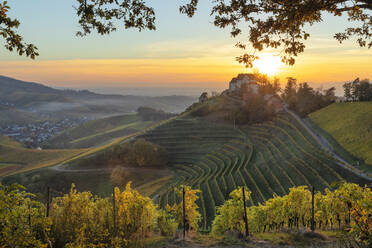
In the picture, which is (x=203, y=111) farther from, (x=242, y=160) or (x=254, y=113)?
(x=242, y=160)

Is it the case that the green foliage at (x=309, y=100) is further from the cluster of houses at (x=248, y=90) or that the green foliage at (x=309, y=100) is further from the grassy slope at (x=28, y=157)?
the grassy slope at (x=28, y=157)

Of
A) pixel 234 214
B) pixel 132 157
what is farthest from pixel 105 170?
pixel 234 214

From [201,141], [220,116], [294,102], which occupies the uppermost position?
[294,102]

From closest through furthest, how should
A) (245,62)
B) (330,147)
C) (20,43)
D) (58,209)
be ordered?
(20,43)
(245,62)
(58,209)
(330,147)

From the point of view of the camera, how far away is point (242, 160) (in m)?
67.2

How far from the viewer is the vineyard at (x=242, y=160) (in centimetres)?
4819

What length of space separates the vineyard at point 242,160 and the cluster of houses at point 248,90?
14.4 meters

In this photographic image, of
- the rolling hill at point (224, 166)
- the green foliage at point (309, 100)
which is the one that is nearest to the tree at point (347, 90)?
the green foliage at point (309, 100)

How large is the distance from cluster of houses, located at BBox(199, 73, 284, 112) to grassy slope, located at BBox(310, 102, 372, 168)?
22.4 metres

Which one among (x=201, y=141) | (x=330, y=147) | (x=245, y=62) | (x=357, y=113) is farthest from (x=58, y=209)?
(x=201, y=141)

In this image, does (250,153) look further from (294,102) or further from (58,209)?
(58,209)

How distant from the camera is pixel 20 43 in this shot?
8.95 m

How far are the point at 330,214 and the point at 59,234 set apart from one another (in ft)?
60.2

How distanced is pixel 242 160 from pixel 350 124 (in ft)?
85.4
